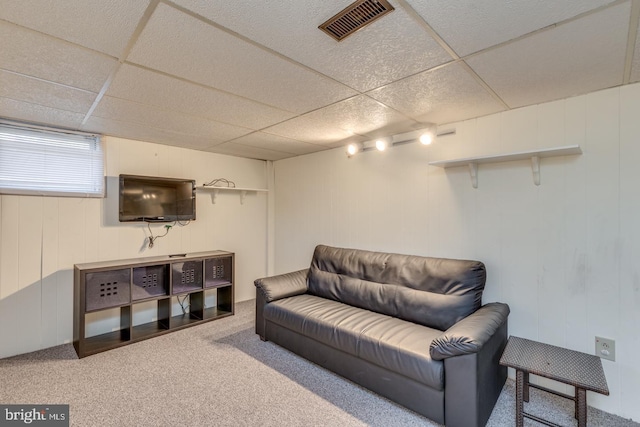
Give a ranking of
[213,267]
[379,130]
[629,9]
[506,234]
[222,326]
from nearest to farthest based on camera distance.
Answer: [629,9]
[506,234]
[379,130]
[222,326]
[213,267]

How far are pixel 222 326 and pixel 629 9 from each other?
3.98 metres

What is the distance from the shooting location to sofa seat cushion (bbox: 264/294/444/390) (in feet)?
6.48

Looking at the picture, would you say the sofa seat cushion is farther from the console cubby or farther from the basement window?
the basement window

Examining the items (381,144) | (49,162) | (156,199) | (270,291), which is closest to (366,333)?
(270,291)

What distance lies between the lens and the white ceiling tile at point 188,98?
74.9 inches

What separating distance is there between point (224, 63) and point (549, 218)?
2542mm

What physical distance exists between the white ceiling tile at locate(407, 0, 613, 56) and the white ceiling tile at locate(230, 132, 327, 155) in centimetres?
218

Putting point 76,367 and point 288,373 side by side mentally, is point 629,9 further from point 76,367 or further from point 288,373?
point 76,367

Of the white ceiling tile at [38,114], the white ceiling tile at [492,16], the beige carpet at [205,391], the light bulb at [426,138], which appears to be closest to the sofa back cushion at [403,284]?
the beige carpet at [205,391]

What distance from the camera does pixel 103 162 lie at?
10.7 ft

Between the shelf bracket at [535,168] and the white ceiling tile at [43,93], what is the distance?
3.27 meters

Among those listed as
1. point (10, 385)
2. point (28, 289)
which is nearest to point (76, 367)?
point (10, 385)

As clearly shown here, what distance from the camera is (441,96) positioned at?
2.20m

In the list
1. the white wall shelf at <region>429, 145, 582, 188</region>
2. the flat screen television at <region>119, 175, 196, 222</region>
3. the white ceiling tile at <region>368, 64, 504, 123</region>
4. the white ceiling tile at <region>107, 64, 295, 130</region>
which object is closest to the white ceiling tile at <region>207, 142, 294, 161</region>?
the flat screen television at <region>119, 175, 196, 222</region>
